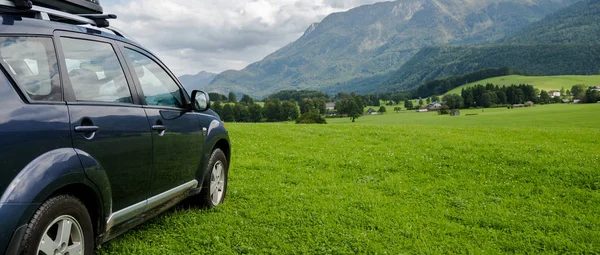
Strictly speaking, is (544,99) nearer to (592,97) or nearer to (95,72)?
(592,97)

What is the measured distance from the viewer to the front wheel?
22.7 feet

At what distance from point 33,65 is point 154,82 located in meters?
2.13

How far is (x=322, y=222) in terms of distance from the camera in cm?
685

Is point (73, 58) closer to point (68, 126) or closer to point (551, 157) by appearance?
point (68, 126)

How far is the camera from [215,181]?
24.2 feet

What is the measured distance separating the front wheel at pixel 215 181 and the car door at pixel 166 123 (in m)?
0.53

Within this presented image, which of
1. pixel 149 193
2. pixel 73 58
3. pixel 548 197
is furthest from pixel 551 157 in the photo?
pixel 73 58

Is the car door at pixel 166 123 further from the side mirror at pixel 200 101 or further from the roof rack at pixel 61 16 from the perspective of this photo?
the roof rack at pixel 61 16

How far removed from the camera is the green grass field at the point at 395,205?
5953mm

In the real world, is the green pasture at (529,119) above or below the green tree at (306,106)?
below

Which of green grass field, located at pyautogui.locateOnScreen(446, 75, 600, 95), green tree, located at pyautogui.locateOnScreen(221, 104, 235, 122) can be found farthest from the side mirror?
green grass field, located at pyautogui.locateOnScreen(446, 75, 600, 95)

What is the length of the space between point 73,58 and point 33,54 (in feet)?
Answer: 1.59

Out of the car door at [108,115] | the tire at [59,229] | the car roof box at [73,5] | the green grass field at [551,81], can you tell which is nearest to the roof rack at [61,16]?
the car door at [108,115]

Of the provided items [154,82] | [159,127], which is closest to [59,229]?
[159,127]
